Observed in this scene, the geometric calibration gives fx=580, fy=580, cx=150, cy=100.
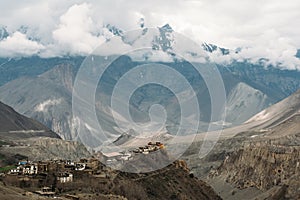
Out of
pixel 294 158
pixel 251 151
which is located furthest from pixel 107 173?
pixel 251 151

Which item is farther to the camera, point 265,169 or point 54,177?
point 265,169

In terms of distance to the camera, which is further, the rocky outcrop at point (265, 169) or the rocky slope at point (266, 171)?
the rocky outcrop at point (265, 169)

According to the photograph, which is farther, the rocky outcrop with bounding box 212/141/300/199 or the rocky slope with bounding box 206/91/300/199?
the rocky outcrop with bounding box 212/141/300/199

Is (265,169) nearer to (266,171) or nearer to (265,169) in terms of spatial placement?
(265,169)

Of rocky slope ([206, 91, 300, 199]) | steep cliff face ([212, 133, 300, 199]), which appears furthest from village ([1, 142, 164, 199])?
steep cliff face ([212, 133, 300, 199])

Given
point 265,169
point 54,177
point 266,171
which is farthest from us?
point 265,169

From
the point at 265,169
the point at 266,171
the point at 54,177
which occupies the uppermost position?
the point at 265,169

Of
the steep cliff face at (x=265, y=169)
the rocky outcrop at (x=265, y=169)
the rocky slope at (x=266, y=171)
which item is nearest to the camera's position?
the rocky slope at (x=266, y=171)

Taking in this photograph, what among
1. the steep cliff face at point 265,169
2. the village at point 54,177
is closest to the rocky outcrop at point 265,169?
the steep cliff face at point 265,169

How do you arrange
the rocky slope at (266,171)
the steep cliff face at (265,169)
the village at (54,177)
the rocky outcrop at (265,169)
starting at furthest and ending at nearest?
the rocky outcrop at (265,169) < the steep cliff face at (265,169) < the rocky slope at (266,171) < the village at (54,177)

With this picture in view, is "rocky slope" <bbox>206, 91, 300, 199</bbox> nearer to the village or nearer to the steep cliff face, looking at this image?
the steep cliff face

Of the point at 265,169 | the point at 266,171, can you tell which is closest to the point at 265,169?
the point at 265,169

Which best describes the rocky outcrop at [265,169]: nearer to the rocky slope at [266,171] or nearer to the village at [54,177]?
the rocky slope at [266,171]

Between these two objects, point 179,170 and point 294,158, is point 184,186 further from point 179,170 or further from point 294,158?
point 294,158
